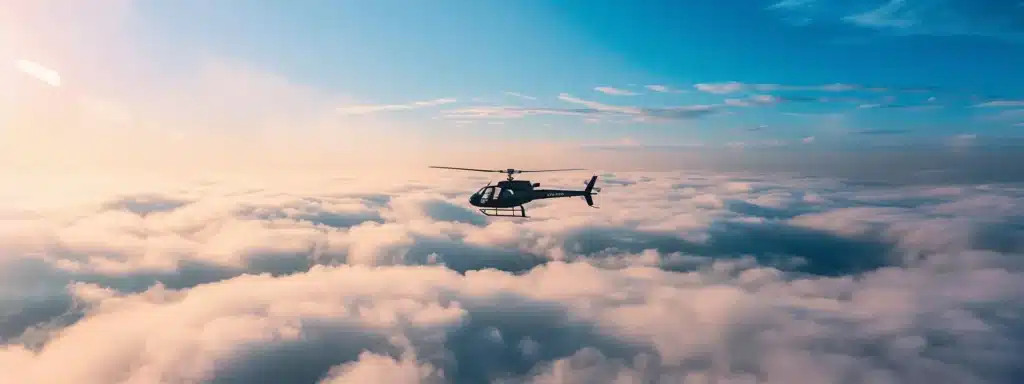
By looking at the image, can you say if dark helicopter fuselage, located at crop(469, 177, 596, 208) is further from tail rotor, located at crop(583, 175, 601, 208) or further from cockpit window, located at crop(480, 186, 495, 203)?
tail rotor, located at crop(583, 175, 601, 208)

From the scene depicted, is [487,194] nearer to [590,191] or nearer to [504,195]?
[504,195]

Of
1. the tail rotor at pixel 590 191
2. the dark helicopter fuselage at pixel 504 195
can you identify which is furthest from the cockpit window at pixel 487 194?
the tail rotor at pixel 590 191

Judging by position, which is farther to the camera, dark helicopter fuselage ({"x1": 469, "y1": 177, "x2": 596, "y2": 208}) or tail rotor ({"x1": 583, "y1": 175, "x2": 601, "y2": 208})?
tail rotor ({"x1": 583, "y1": 175, "x2": 601, "y2": 208})

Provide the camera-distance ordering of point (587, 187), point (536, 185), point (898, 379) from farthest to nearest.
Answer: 1. point (898, 379)
2. point (587, 187)
3. point (536, 185)

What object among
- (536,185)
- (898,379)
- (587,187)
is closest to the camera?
(536,185)

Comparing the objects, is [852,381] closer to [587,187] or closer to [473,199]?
[587,187]

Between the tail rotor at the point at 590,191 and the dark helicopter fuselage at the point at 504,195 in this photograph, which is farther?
the tail rotor at the point at 590,191

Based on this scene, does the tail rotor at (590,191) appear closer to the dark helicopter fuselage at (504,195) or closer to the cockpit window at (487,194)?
the dark helicopter fuselage at (504,195)

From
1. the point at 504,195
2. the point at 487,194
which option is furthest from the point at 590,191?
the point at 487,194

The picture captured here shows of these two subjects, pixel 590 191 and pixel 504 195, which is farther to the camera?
pixel 590 191

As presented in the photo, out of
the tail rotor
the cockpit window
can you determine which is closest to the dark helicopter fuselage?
the cockpit window

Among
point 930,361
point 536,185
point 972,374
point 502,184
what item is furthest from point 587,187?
point 972,374
